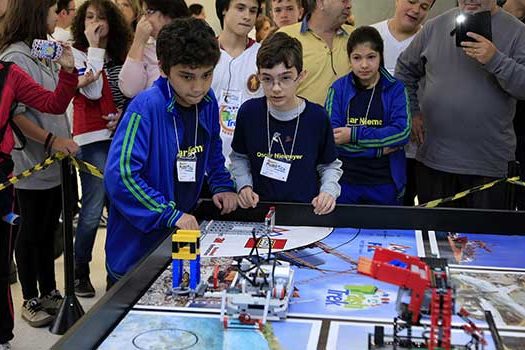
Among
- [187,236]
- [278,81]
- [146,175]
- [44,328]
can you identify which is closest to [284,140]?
[278,81]

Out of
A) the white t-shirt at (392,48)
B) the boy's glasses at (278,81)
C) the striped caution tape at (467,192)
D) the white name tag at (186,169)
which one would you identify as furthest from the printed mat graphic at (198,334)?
the white t-shirt at (392,48)

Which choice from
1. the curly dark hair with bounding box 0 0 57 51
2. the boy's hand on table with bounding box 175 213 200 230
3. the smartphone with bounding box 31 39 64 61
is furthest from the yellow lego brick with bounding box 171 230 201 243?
the curly dark hair with bounding box 0 0 57 51

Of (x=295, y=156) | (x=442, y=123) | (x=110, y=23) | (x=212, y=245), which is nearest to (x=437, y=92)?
(x=442, y=123)

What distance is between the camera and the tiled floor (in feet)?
10.1

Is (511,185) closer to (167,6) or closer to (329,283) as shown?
(329,283)

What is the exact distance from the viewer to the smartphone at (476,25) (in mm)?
2998

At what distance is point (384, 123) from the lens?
3027mm

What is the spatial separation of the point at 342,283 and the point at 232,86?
1493 mm

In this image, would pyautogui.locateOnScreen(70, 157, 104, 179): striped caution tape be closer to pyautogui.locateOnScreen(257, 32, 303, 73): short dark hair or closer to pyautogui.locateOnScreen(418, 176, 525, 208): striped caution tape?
A: pyautogui.locateOnScreen(257, 32, 303, 73): short dark hair

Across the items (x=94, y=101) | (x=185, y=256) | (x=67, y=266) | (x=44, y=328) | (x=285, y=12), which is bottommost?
(x=44, y=328)

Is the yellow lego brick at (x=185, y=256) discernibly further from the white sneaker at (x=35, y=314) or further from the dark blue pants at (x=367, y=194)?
the white sneaker at (x=35, y=314)

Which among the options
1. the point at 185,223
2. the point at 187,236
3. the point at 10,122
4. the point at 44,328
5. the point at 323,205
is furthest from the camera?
the point at 44,328

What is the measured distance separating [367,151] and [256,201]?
0.79 m

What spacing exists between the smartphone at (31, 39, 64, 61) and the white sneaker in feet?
4.07
